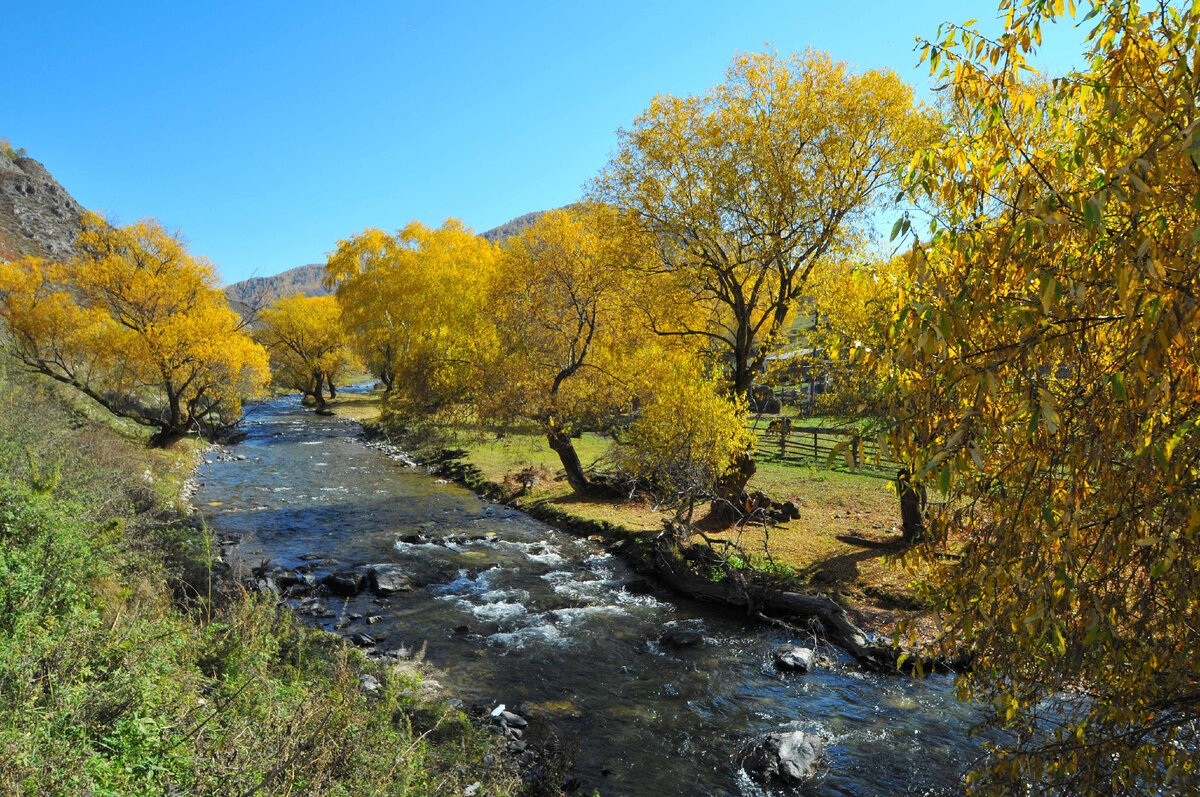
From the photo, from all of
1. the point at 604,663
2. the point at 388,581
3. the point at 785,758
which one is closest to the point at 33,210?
the point at 388,581

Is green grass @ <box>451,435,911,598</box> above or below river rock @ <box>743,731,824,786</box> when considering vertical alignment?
above

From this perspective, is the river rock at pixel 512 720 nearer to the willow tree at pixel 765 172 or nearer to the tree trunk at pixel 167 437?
the willow tree at pixel 765 172

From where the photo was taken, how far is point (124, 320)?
27.0 metres

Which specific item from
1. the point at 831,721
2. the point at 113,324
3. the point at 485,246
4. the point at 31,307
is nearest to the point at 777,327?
the point at 831,721

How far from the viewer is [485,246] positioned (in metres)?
47.5

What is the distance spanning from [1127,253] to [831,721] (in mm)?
8835

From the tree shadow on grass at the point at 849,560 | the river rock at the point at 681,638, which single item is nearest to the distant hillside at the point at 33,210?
the river rock at the point at 681,638

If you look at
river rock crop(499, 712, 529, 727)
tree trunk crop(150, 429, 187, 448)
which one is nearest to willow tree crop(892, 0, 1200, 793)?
river rock crop(499, 712, 529, 727)

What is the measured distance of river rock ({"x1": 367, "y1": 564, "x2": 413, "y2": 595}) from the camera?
49.9 ft

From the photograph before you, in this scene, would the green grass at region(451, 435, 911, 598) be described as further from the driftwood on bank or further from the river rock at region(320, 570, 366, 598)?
the river rock at region(320, 570, 366, 598)

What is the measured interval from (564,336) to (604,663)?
44.3ft

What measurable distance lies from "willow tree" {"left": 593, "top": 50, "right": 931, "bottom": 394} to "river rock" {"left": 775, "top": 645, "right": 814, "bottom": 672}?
8.51 meters

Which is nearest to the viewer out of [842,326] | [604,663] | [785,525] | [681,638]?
[604,663]

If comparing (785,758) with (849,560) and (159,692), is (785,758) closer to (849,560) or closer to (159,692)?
(159,692)
